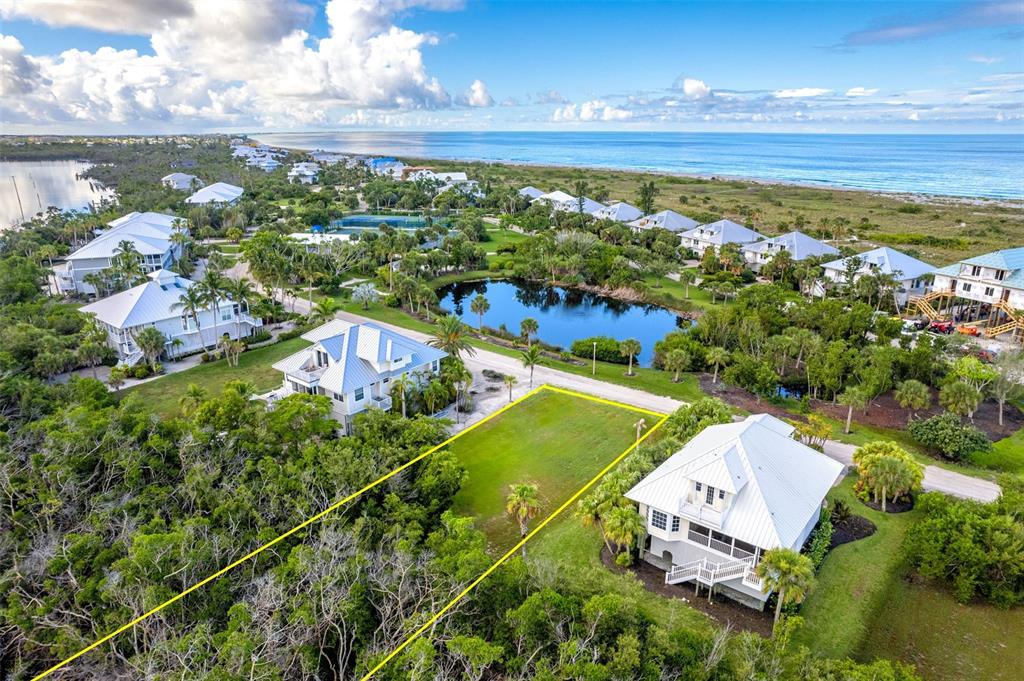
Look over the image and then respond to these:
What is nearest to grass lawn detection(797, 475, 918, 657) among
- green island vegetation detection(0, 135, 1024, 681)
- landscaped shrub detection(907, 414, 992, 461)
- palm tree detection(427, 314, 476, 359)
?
green island vegetation detection(0, 135, 1024, 681)

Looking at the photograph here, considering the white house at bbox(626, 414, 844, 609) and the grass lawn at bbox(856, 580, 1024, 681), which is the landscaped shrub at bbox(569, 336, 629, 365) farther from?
the grass lawn at bbox(856, 580, 1024, 681)

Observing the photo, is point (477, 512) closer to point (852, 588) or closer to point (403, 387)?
point (403, 387)

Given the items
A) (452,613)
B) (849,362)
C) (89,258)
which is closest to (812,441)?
(849,362)

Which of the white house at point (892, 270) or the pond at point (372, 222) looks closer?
the white house at point (892, 270)

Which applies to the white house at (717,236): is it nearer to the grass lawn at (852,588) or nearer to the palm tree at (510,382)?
the palm tree at (510,382)

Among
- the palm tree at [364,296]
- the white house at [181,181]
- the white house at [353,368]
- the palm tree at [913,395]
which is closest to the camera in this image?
the white house at [353,368]

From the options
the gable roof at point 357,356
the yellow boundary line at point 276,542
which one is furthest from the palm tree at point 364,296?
the yellow boundary line at point 276,542

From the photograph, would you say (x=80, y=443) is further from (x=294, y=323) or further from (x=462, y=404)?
(x=294, y=323)
